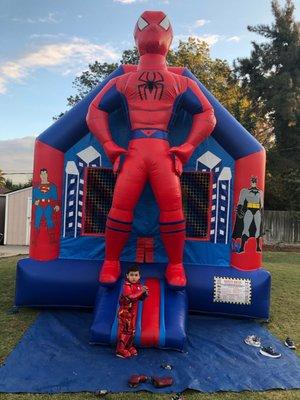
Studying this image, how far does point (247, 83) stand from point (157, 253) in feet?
43.9

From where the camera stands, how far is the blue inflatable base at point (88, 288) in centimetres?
484

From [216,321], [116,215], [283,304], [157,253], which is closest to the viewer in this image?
[116,215]

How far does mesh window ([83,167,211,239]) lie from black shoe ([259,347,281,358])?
1688mm

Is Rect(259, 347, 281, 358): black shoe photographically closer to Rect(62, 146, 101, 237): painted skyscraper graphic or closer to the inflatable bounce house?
the inflatable bounce house

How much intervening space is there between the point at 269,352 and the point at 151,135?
244 cm

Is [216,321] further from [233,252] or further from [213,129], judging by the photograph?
[213,129]

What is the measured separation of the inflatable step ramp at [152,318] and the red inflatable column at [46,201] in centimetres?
99

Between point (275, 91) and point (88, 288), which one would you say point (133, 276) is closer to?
point (88, 288)

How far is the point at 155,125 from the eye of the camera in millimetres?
4559

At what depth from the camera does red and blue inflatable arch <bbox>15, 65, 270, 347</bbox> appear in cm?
487

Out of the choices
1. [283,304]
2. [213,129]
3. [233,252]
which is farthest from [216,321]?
[213,129]

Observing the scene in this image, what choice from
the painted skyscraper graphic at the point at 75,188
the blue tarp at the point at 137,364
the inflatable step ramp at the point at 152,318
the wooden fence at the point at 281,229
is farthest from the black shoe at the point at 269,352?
the wooden fence at the point at 281,229

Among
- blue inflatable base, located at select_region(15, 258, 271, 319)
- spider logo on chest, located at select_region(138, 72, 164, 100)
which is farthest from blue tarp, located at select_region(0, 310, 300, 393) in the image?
spider logo on chest, located at select_region(138, 72, 164, 100)

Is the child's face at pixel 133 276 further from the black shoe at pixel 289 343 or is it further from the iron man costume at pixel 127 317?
the black shoe at pixel 289 343
